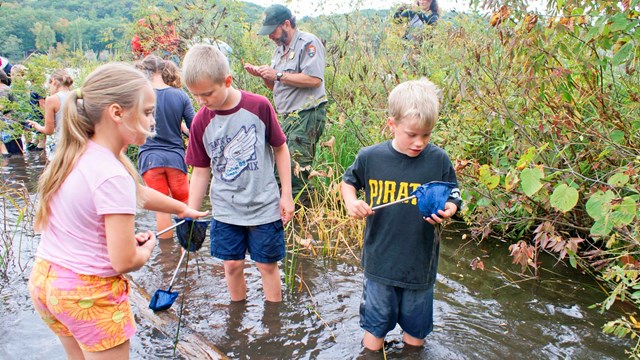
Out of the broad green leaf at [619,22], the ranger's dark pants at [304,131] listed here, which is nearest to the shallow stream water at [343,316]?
the ranger's dark pants at [304,131]

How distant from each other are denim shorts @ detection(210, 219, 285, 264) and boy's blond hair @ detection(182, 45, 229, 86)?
36.4 inches

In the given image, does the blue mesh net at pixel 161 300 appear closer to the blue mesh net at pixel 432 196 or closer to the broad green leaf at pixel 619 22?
the blue mesh net at pixel 432 196

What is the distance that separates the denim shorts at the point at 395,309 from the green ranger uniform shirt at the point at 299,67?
2.53 metres

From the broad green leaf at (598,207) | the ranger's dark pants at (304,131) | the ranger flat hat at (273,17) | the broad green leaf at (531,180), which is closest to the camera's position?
the broad green leaf at (598,207)

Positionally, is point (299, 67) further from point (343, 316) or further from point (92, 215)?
Result: point (92, 215)

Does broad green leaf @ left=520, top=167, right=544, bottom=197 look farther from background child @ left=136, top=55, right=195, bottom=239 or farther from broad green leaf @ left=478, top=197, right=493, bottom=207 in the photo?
background child @ left=136, top=55, right=195, bottom=239

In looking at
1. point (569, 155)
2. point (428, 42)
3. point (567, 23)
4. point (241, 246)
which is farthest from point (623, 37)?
point (428, 42)

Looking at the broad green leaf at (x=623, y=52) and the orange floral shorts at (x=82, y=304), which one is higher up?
the broad green leaf at (x=623, y=52)

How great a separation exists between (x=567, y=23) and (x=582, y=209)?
4.98 ft

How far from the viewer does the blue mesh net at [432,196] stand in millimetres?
2223

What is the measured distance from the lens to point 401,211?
8.25ft

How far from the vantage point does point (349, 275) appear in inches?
161

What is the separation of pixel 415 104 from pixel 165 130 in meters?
2.71

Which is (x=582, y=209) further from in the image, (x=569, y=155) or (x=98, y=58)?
(x=98, y=58)
